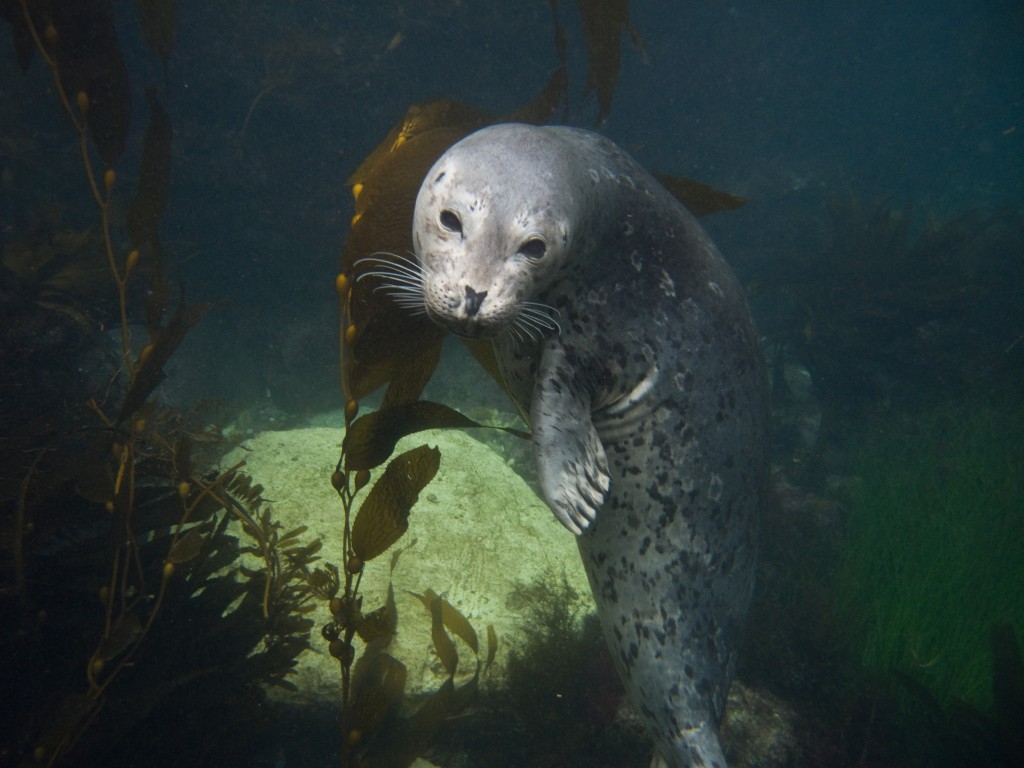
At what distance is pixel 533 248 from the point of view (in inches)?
64.9

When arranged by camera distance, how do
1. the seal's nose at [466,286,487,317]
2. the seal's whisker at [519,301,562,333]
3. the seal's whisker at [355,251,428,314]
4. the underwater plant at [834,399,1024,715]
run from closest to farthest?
the seal's nose at [466,286,487,317], the seal's whisker at [355,251,428,314], the seal's whisker at [519,301,562,333], the underwater plant at [834,399,1024,715]

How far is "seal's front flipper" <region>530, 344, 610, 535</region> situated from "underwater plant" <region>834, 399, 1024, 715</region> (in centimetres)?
309

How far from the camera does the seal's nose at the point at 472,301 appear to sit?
150 cm

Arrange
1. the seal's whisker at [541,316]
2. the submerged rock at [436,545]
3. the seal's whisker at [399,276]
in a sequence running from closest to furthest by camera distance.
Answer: the seal's whisker at [399,276]
the seal's whisker at [541,316]
the submerged rock at [436,545]

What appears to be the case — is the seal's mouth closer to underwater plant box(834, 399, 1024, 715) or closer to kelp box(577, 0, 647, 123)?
kelp box(577, 0, 647, 123)

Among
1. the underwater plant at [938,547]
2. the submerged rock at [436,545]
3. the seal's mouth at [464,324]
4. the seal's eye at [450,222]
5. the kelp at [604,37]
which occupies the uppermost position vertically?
the kelp at [604,37]

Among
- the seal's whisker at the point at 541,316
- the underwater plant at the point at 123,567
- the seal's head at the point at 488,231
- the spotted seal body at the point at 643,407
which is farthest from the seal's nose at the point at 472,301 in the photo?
the underwater plant at the point at 123,567

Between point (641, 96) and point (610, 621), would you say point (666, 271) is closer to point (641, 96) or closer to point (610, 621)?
point (610, 621)

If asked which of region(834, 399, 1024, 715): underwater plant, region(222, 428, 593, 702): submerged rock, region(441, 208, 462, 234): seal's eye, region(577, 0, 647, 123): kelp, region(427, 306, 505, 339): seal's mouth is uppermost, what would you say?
region(577, 0, 647, 123): kelp

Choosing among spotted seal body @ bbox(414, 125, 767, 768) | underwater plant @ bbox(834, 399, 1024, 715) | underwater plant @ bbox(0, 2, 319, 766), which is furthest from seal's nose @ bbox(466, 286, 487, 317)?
underwater plant @ bbox(834, 399, 1024, 715)

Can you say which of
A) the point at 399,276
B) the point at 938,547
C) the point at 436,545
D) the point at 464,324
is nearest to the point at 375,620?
the point at 464,324

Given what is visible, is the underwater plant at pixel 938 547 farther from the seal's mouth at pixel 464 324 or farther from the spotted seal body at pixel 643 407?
the seal's mouth at pixel 464 324

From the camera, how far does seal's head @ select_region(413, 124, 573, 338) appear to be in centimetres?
153

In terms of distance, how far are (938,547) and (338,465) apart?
613cm
